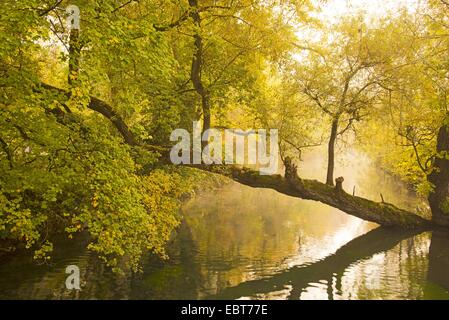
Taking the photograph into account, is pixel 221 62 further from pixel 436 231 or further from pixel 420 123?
pixel 436 231

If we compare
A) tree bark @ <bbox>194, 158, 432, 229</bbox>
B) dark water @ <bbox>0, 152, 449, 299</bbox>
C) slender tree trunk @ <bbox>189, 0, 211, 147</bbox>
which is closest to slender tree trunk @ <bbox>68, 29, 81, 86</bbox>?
slender tree trunk @ <bbox>189, 0, 211, 147</bbox>

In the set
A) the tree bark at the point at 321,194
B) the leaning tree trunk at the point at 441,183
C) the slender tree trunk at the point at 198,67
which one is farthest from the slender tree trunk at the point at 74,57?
the leaning tree trunk at the point at 441,183

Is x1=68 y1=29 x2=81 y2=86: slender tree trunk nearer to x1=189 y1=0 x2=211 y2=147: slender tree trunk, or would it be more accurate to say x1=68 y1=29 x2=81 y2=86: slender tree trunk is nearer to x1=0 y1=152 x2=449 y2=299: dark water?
x1=189 y1=0 x2=211 y2=147: slender tree trunk

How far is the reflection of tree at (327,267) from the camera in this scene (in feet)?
52.2

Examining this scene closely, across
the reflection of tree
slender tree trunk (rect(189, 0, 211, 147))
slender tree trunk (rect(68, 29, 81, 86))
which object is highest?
slender tree trunk (rect(189, 0, 211, 147))

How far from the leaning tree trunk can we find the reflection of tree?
1.90 m

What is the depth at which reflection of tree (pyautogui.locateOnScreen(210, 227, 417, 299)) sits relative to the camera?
52.2 feet

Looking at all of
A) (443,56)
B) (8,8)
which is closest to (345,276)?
(443,56)

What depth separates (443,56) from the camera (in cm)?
2169

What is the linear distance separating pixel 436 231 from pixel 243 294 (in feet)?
54.5

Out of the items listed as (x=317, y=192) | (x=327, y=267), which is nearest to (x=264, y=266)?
(x=327, y=267)

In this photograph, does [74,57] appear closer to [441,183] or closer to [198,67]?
[198,67]

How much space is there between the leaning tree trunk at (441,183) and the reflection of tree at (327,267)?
1903 millimetres

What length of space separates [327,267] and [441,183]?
11038mm
